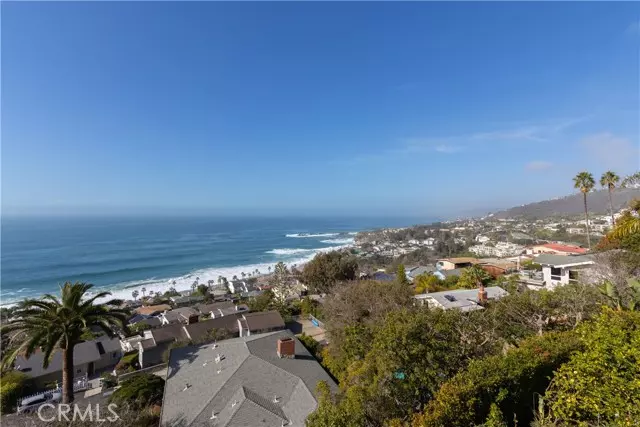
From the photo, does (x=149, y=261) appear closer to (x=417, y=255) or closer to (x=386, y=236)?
(x=417, y=255)

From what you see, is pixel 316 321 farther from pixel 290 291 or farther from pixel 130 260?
pixel 130 260

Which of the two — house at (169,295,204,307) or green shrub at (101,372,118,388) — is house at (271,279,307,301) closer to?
house at (169,295,204,307)

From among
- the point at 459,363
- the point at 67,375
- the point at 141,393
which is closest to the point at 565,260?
the point at 459,363

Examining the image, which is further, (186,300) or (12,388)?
(186,300)

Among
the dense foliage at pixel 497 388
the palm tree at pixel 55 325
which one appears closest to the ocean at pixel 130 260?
the palm tree at pixel 55 325

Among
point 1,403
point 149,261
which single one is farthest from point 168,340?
point 149,261

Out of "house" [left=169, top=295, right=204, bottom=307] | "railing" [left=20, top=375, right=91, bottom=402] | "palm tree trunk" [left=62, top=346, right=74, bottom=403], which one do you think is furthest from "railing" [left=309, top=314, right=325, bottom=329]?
"house" [left=169, top=295, right=204, bottom=307]
